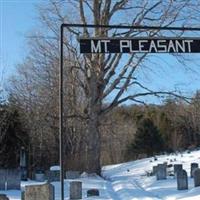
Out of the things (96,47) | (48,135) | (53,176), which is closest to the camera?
(96,47)

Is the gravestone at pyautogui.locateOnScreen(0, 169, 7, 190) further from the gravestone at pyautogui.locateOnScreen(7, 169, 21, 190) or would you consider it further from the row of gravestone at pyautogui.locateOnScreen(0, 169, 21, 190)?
the gravestone at pyautogui.locateOnScreen(7, 169, 21, 190)

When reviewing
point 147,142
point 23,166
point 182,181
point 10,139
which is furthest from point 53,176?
point 147,142

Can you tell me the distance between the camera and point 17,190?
19.6 metres

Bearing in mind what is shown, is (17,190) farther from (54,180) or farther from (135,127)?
(135,127)

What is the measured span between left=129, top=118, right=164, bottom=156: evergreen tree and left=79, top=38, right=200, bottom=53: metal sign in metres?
57.7

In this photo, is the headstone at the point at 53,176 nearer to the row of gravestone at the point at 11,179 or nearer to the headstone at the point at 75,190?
the row of gravestone at the point at 11,179

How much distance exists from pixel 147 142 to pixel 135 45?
192ft

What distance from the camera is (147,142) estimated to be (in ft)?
222

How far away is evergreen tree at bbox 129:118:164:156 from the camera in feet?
220

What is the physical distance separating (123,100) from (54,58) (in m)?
6.37

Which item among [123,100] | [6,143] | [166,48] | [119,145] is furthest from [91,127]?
[119,145]

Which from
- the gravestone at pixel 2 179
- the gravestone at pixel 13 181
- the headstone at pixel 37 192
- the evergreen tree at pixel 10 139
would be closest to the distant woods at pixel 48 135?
the evergreen tree at pixel 10 139

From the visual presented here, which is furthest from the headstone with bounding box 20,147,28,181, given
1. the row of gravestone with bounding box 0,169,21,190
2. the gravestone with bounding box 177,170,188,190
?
the gravestone with bounding box 177,170,188,190

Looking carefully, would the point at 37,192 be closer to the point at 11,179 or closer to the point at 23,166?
the point at 11,179
